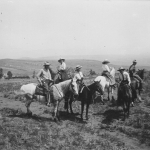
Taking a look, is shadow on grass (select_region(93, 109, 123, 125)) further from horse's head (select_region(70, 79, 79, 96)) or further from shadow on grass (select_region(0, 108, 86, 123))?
horse's head (select_region(70, 79, 79, 96))

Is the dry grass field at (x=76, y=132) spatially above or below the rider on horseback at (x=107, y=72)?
below

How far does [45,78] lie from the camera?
30.3 feet

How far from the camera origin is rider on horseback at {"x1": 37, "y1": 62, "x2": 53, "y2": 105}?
9.00 m

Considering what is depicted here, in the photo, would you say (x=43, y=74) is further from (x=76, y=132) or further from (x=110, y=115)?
(x=110, y=115)

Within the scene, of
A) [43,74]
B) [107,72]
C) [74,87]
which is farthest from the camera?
[107,72]

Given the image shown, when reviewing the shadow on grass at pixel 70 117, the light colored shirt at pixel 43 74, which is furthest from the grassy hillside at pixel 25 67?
the light colored shirt at pixel 43 74

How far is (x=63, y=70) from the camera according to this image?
1048 centimetres

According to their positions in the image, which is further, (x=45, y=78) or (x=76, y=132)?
(x=45, y=78)

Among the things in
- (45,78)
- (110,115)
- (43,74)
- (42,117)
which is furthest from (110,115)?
(43,74)

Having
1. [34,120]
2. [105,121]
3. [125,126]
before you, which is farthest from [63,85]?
[125,126]

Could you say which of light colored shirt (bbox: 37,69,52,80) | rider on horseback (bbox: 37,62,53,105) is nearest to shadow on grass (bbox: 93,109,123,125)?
rider on horseback (bbox: 37,62,53,105)

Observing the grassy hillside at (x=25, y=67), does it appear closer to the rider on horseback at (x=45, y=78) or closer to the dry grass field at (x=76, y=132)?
the rider on horseback at (x=45, y=78)

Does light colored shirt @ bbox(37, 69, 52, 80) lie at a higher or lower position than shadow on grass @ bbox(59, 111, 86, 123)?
higher

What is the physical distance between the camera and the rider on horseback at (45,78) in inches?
354
